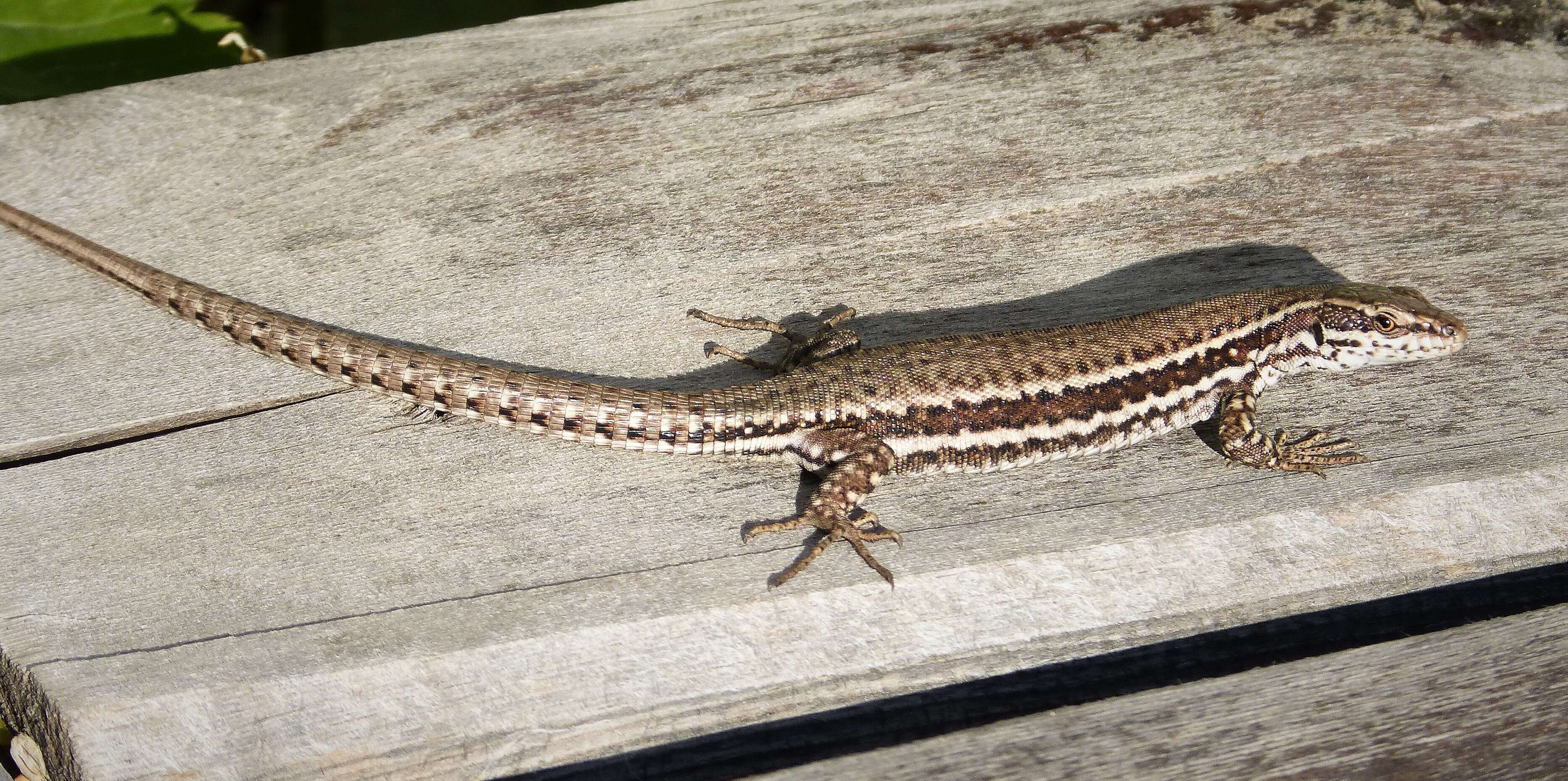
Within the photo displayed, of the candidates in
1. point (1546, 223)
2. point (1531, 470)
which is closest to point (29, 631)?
point (1531, 470)

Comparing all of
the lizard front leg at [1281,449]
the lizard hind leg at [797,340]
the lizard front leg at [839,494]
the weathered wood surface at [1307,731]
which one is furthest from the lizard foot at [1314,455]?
the lizard hind leg at [797,340]

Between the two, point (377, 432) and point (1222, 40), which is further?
point (1222, 40)

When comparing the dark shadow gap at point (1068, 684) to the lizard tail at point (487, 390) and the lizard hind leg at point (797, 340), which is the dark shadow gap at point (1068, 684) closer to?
the lizard tail at point (487, 390)

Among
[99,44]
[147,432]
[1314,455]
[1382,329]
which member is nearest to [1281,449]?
[1314,455]

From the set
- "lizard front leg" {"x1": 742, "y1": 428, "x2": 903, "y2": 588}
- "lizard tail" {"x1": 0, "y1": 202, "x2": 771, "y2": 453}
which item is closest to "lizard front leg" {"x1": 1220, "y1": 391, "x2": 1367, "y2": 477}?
"lizard front leg" {"x1": 742, "y1": 428, "x2": 903, "y2": 588}

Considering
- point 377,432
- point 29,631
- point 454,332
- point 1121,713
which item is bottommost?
point 1121,713

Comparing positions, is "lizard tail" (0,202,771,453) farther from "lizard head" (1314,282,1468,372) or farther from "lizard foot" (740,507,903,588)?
"lizard head" (1314,282,1468,372)

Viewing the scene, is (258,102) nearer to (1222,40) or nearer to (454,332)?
(454,332)
